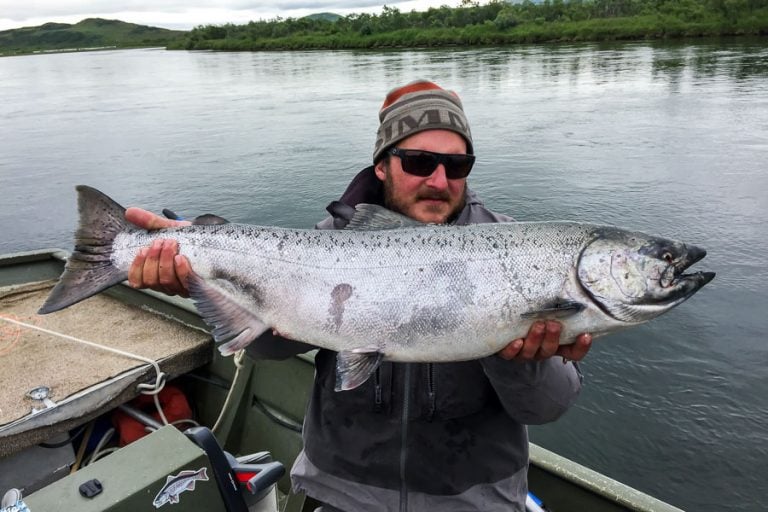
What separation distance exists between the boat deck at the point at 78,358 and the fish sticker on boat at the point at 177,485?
1383 millimetres

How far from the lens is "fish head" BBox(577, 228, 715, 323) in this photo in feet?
7.75

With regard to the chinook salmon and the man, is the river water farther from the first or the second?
the chinook salmon

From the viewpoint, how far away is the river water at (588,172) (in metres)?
6.39

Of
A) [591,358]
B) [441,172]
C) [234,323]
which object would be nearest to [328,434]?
[234,323]

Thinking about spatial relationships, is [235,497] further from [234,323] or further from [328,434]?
[234,323]

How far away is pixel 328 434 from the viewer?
2.68m

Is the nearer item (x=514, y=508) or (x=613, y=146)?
(x=514, y=508)

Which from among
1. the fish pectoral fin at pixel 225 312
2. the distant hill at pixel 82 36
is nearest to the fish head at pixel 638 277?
the fish pectoral fin at pixel 225 312

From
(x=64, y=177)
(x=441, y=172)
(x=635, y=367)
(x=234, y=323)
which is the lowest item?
(x=635, y=367)

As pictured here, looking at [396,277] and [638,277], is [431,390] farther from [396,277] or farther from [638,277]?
[638,277]

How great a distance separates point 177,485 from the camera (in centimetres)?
270

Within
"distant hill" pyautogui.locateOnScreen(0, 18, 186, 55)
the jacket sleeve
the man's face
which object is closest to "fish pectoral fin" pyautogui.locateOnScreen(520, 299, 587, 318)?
the jacket sleeve

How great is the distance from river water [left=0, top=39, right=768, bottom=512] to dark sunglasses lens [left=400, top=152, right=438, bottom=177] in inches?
167

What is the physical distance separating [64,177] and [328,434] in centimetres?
1606
